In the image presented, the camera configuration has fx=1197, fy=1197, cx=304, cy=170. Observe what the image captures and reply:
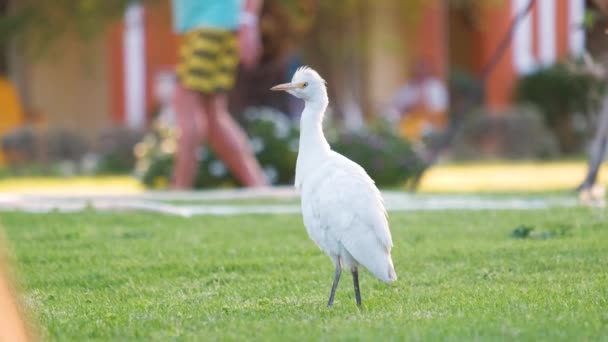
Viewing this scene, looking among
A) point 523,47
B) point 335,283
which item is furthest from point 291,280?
point 523,47

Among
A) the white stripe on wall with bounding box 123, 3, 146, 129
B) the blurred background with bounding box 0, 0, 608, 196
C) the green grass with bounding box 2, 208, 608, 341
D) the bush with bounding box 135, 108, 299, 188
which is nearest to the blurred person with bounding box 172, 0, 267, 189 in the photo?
the green grass with bounding box 2, 208, 608, 341

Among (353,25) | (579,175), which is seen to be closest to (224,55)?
(579,175)

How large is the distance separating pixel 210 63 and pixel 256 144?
270 cm

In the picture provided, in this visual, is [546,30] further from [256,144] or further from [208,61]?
[208,61]

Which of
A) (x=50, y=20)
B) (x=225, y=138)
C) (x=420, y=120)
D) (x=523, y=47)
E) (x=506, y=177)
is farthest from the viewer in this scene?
(x=523, y=47)

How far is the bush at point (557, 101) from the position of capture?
2050 centimetres

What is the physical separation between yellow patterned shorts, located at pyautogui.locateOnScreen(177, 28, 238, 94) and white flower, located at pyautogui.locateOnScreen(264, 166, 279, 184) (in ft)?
7.53

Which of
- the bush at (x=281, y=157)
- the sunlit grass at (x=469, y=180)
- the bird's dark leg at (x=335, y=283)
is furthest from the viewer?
the sunlit grass at (x=469, y=180)

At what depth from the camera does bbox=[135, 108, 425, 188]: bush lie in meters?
12.6

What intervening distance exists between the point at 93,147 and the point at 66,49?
1.67 metres

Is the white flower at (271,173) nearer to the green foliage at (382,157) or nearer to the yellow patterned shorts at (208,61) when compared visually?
the green foliage at (382,157)

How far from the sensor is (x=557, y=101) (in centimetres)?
2086

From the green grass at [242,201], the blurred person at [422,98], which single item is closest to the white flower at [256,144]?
the green grass at [242,201]

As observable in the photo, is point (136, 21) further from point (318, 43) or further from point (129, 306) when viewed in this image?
point (129, 306)
